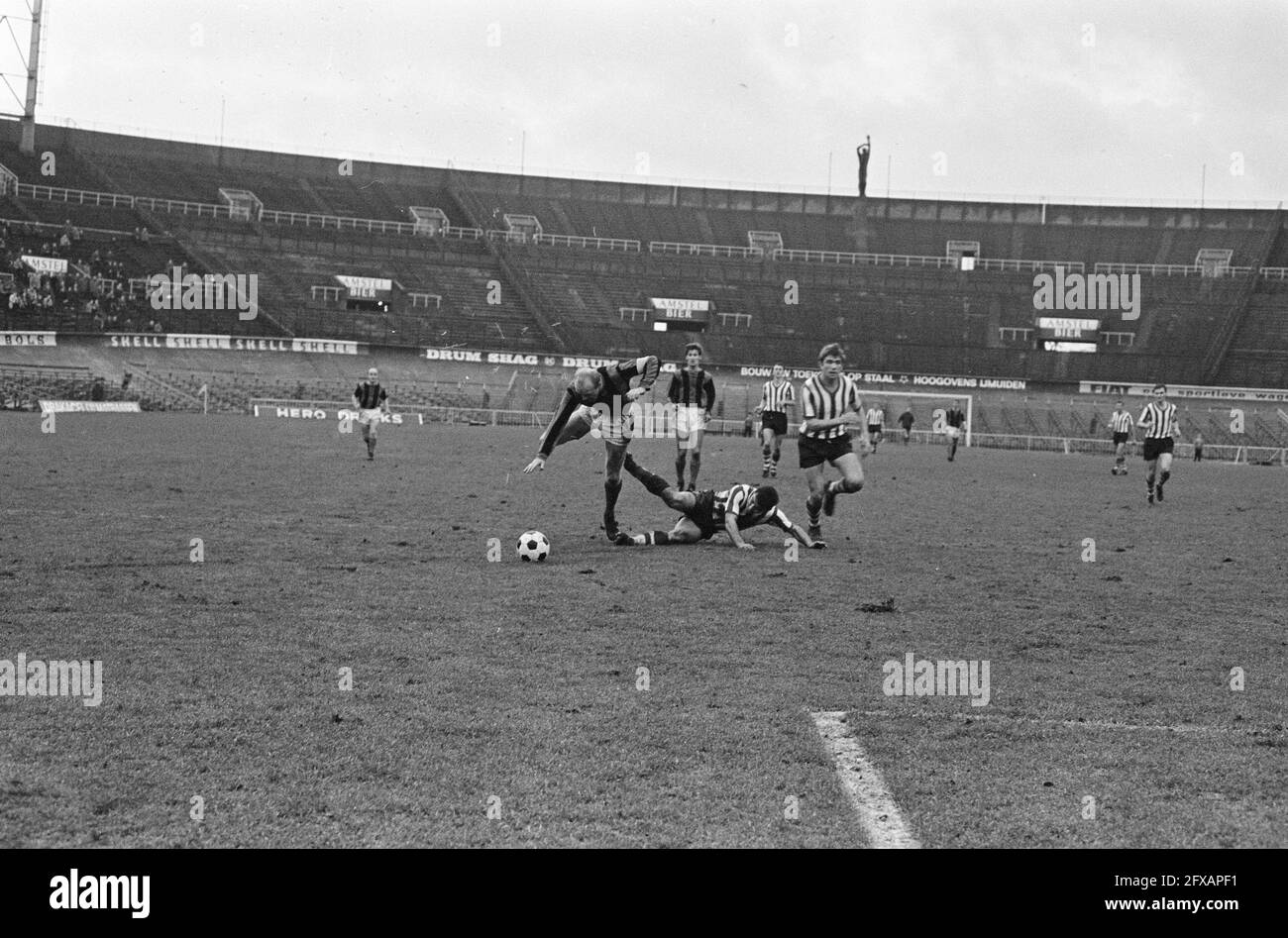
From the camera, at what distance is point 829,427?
14.3 metres

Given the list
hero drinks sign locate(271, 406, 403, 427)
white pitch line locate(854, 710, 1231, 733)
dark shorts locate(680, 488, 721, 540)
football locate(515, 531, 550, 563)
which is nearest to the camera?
white pitch line locate(854, 710, 1231, 733)

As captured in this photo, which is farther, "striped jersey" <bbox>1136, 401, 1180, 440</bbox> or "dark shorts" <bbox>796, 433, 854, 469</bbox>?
"striped jersey" <bbox>1136, 401, 1180, 440</bbox>

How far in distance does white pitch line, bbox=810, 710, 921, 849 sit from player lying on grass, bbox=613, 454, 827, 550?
269 inches

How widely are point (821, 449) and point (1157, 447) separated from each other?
32.6ft

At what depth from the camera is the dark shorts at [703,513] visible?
1303cm

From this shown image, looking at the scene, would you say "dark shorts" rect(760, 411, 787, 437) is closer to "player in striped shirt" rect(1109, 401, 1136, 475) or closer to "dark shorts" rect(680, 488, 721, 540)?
"dark shorts" rect(680, 488, 721, 540)

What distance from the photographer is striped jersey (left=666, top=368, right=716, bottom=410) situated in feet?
57.1

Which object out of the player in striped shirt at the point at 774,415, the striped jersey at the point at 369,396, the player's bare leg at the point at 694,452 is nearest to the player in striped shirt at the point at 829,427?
the player's bare leg at the point at 694,452

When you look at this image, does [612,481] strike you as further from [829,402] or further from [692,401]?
[692,401]

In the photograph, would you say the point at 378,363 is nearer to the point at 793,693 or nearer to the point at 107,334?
the point at 107,334

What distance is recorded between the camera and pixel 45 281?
57.6 meters

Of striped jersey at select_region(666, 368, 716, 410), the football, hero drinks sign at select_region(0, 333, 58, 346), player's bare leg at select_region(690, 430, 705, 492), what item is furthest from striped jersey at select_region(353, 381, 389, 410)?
hero drinks sign at select_region(0, 333, 58, 346)

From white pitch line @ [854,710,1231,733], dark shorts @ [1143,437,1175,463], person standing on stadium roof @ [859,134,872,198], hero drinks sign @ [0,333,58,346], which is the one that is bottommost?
white pitch line @ [854,710,1231,733]

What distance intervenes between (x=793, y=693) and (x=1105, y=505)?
16.1 m
